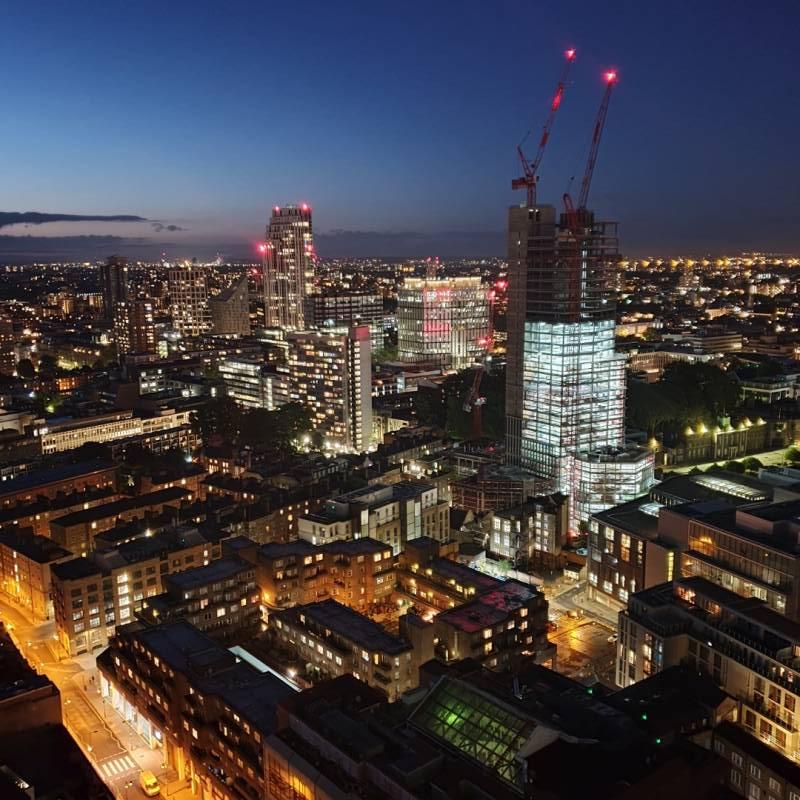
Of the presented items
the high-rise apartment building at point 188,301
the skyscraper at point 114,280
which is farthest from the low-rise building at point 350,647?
the skyscraper at point 114,280

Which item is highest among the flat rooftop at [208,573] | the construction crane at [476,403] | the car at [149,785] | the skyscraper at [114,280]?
the skyscraper at [114,280]

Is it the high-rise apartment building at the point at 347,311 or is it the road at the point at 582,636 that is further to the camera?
the high-rise apartment building at the point at 347,311

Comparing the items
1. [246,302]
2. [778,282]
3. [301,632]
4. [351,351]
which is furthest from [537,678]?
[778,282]

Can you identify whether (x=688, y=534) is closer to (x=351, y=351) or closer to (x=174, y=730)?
(x=174, y=730)

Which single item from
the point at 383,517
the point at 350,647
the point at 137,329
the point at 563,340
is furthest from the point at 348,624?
the point at 137,329

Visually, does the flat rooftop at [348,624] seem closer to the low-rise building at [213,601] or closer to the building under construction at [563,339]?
the low-rise building at [213,601]

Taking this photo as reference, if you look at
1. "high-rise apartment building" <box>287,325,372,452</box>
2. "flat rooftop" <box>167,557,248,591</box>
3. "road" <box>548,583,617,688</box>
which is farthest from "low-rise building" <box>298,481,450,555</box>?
"high-rise apartment building" <box>287,325,372,452</box>
